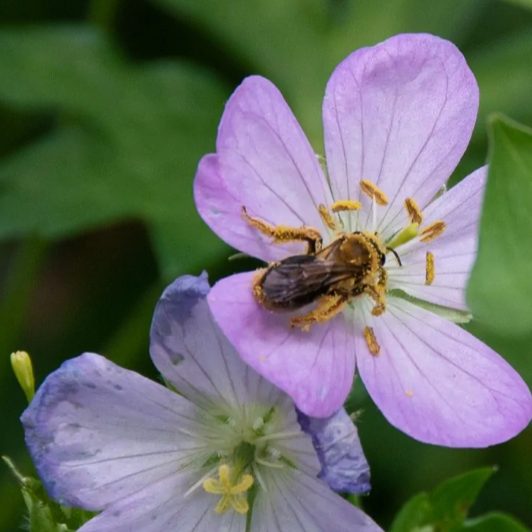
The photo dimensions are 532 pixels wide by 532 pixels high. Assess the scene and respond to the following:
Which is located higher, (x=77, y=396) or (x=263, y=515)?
(x=77, y=396)

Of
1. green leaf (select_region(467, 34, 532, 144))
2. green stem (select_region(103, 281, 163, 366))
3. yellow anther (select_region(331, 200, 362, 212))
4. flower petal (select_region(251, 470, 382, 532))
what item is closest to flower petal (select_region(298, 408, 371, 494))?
flower petal (select_region(251, 470, 382, 532))

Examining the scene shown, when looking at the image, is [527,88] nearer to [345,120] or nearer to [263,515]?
[345,120]

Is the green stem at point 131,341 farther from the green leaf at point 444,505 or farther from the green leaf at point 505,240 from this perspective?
the green leaf at point 505,240

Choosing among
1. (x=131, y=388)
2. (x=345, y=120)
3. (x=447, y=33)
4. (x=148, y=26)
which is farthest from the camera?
(x=148, y=26)

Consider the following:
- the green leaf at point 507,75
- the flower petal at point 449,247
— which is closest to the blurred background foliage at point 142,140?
the green leaf at point 507,75

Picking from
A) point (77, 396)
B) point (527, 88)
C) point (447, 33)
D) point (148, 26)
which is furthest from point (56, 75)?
point (77, 396)

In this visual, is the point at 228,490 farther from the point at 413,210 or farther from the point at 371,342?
the point at 413,210

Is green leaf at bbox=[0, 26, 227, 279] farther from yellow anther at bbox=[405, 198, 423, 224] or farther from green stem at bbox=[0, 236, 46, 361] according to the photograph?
yellow anther at bbox=[405, 198, 423, 224]
